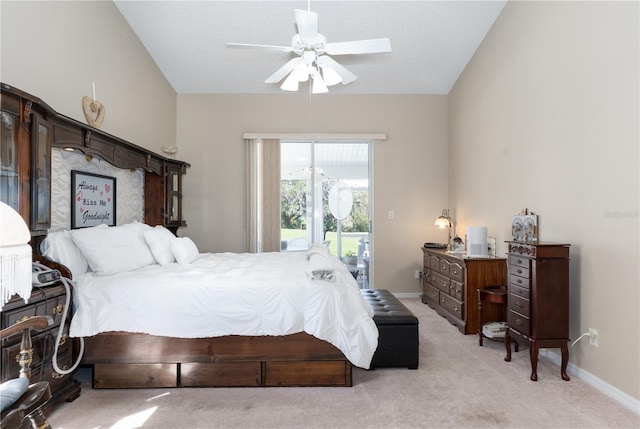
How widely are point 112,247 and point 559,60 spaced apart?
12.6 ft

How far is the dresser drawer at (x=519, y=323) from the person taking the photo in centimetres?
279

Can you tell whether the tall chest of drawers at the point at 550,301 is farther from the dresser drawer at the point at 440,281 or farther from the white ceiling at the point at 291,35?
the white ceiling at the point at 291,35

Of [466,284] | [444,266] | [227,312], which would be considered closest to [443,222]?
[444,266]

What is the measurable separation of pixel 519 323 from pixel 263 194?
3.72 metres

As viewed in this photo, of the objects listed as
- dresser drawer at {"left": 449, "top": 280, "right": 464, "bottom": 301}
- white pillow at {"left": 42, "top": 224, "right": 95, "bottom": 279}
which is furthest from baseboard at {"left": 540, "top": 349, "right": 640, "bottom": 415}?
white pillow at {"left": 42, "top": 224, "right": 95, "bottom": 279}

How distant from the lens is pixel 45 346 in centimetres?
222

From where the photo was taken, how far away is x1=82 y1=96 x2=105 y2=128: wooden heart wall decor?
335 cm

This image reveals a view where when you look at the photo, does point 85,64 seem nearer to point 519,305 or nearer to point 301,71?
point 301,71

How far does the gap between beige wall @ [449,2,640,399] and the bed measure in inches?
62.6

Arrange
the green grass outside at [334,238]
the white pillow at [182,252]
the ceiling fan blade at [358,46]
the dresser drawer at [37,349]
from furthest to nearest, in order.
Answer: the green grass outside at [334,238], the white pillow at [182,252], the ceiling fan blade at [358,46], the dresser drawer at [37,349]

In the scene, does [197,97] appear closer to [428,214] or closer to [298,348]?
[428,214]

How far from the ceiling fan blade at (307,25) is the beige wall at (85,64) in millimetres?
1908

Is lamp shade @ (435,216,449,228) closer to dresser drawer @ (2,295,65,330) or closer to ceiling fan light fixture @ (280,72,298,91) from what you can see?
ceiling fan light fixture @ (280,72,298,91)

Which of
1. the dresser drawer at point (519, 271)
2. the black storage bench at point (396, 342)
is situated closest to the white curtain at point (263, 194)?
the black storage bench at point (396, 342)
